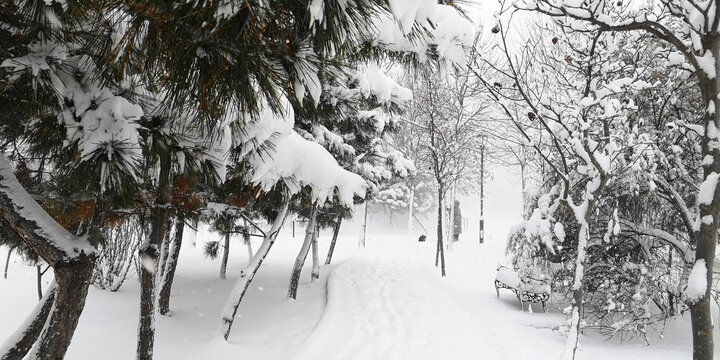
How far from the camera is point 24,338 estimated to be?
141 inches

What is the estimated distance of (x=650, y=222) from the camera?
23.8ft

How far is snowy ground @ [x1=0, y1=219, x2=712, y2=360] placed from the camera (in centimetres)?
550

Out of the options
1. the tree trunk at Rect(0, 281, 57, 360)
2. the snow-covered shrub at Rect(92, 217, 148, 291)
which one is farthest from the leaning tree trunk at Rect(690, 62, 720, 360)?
the snow-covered shrub at Rect(92, 217, 148, 291)

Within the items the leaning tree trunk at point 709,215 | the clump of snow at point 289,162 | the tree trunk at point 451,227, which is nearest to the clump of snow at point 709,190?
the leaning tree trunk at point 709,215

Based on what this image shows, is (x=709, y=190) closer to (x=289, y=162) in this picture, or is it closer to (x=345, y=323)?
(x=289, y=162)

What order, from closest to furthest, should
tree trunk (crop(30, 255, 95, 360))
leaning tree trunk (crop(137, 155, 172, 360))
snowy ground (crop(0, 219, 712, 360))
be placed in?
tree trunk (crop(30, 255, 95, 360))
leaning tree trunk (crop(137, 155, 172, 360))
snowy ground (crop(0, 219, 712, 360))

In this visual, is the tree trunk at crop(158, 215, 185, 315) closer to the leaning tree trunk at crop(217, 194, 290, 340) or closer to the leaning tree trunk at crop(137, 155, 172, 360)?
the leaning tree trunk at crop(217, 194, 290, 340)

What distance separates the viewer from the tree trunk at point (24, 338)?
136 inches

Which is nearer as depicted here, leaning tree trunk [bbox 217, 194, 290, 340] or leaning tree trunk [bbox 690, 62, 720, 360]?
leaning tree trunk [bbox 690, 62, 720, 360]

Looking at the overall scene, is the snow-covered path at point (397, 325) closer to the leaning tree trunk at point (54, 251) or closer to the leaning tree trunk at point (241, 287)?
the leaning tree trunk at point (241, 287)

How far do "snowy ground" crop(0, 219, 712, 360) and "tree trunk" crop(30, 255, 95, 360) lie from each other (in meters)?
2.72

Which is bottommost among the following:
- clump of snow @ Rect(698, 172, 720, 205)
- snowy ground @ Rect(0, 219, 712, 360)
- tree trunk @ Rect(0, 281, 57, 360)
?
snowy ground @ Rect(0, 219, 712, 360)

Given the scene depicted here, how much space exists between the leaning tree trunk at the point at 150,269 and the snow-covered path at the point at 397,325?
1.69m

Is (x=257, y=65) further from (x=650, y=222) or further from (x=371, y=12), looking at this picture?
(x=650, y=222)
